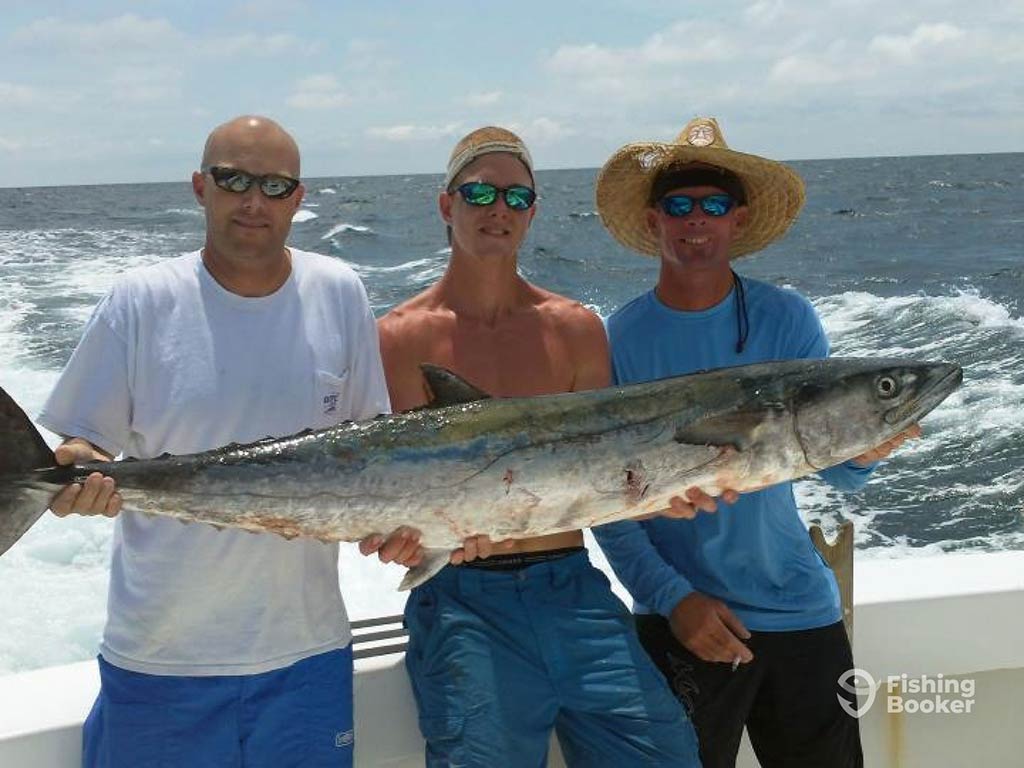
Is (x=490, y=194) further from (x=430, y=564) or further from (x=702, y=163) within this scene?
(x=430, y=564)

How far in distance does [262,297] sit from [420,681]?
40.4 inches

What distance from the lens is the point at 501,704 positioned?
8.50 ft

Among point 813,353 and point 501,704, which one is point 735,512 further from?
point 501,704

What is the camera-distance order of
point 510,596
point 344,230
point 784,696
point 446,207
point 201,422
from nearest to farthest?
point 201,422
point 510,596
point 784,696
point 446,207
point 344,230

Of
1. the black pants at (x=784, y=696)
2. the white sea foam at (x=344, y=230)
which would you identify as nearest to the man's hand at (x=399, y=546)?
the black pants at (x=784, y=696)

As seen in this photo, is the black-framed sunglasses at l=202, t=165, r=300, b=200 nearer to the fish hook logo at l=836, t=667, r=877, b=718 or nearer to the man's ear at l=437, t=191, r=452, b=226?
the man's ear at l=437, t=191, r=452, b=226

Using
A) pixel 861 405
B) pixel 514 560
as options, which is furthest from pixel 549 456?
pixel 861 405

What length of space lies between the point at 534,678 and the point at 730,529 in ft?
2.23

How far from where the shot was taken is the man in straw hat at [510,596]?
2.60 m

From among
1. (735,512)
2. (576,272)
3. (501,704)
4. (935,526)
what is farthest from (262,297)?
(576,272)

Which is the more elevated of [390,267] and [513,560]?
[513,560]

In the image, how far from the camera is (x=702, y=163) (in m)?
3.21

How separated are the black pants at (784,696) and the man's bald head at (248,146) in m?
1.64

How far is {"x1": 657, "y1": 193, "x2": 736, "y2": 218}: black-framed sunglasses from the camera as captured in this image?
10.1 ft
